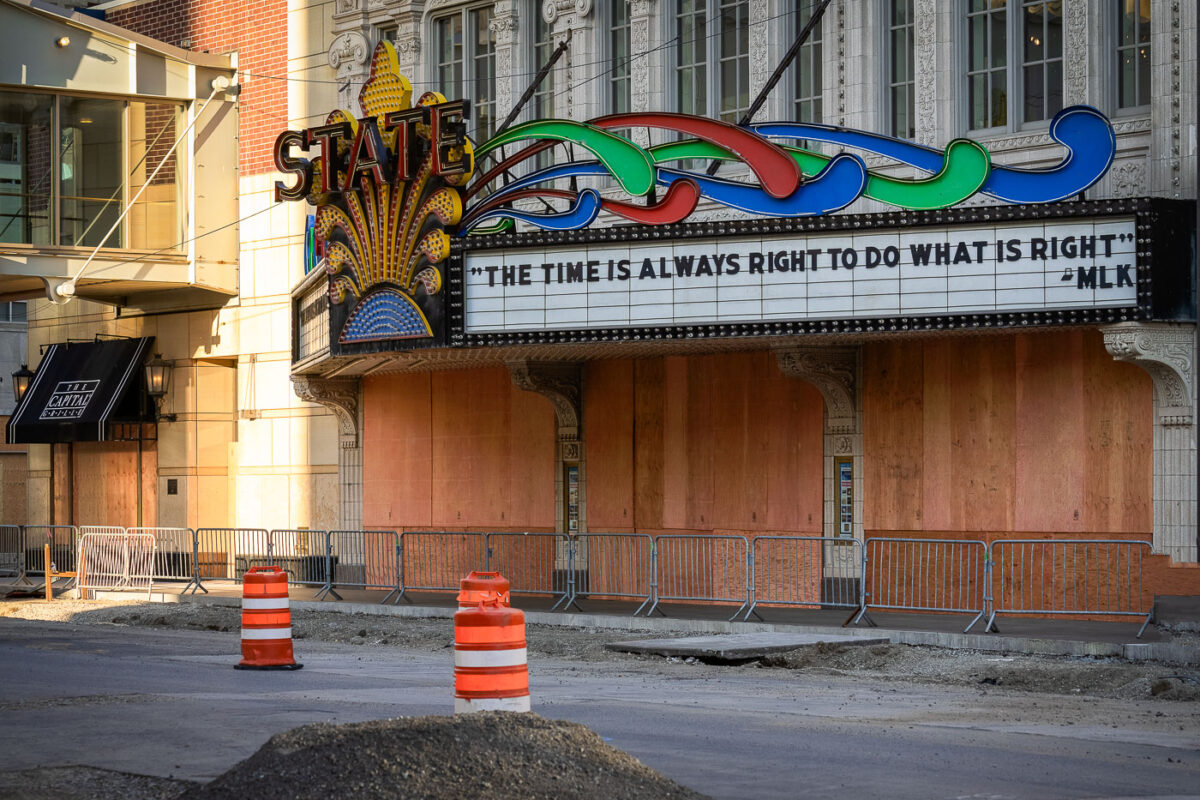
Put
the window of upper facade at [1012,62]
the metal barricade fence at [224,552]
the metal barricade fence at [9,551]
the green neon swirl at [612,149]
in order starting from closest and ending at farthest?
the window of upper facade at [1012,62], the green neon swirl at [612,149], the metal barricade fence at [224,552], the metal barricade fence at [9,551]

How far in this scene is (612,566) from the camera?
73.6ft

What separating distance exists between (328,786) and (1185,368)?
1265 centimetres

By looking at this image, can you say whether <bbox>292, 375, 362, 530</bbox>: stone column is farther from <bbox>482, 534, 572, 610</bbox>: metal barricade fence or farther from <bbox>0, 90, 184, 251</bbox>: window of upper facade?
<bbox>0, 90, 184, 251</bbox>: window of upper facade

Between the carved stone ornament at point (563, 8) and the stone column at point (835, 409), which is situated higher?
the carved stone ornament at point (563, 8)

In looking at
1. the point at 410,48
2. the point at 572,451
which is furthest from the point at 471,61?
the point at 572,451

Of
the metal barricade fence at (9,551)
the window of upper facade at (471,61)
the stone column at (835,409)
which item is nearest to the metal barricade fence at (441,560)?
the stone column at (835,409)

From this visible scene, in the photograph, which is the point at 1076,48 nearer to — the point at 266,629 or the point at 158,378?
the point at 266,629

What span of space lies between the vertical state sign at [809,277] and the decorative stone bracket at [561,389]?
2604 millimetres

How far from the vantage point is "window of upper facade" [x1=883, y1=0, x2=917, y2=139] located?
20.4 m

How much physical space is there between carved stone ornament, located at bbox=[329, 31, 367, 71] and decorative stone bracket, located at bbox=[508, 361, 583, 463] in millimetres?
6439

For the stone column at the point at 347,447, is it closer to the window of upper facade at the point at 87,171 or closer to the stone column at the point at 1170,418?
the window of upper facade at the point at 87,171

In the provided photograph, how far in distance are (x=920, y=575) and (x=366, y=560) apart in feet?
29.9

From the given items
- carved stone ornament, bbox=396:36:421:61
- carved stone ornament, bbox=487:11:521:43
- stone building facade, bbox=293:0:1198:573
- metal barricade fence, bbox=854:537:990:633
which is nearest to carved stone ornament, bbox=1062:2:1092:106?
stone building facade, bbox=293:0:1198:573

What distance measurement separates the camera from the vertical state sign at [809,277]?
17.4m
